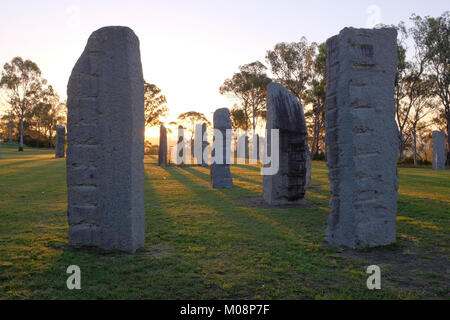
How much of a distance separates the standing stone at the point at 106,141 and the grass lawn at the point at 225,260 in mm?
420

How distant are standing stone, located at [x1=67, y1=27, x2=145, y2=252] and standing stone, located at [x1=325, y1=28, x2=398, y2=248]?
2931 mm

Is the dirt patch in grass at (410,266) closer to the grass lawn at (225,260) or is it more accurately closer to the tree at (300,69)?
the grass lawn at (225,260)

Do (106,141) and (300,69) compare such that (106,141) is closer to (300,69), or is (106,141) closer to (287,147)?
(287,147)

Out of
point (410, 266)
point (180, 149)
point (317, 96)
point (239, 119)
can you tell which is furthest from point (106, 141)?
point (239, 119)

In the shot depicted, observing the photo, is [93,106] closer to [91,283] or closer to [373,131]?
[91,283]

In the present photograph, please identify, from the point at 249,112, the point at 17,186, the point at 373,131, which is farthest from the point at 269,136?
the point at 249,112

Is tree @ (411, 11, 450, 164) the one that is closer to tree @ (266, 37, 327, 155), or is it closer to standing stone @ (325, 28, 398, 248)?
tree @ (266, 37, 327, 155)

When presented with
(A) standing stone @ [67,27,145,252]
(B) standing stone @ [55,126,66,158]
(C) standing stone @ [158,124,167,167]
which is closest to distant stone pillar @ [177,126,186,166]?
(C) standing stone @ [158,124,167,167]

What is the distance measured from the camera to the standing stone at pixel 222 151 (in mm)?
12156

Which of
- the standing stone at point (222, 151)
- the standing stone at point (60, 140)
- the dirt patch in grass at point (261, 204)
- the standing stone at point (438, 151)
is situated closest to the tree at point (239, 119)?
the standing stone at point (60, 140)

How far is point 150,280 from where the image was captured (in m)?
3.53

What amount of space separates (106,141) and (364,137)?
3.61m

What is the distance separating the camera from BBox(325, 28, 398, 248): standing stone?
4656 mm

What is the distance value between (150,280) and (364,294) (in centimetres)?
221
